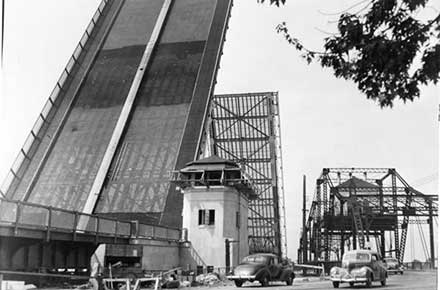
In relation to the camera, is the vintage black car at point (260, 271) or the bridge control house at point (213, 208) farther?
the bridge control house at point (213, 208)

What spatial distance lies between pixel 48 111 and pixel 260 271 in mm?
20988

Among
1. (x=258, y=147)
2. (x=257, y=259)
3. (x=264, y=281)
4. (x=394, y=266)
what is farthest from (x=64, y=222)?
(x=258, y=147)

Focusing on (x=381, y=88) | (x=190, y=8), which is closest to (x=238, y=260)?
(x=190, y=8)

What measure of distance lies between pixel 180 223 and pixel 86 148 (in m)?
7.45

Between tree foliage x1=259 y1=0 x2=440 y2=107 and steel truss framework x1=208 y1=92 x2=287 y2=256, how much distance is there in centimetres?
3933

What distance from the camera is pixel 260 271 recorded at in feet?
56.6

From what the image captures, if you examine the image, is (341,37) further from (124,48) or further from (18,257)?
(124,48)

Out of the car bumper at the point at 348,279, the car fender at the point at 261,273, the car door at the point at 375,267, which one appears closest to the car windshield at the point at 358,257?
the car door at the point at 375,267

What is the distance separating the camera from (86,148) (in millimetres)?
31891

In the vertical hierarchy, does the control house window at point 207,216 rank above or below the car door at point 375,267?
above

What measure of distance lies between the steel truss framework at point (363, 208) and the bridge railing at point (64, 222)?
806 cm

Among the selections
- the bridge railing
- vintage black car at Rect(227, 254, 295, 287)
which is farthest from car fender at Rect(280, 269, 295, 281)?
the bridge railing

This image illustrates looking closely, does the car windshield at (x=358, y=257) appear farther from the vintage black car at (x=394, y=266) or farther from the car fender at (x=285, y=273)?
the vintage black car at (x=394, y=266)

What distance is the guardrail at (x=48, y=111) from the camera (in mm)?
29506
